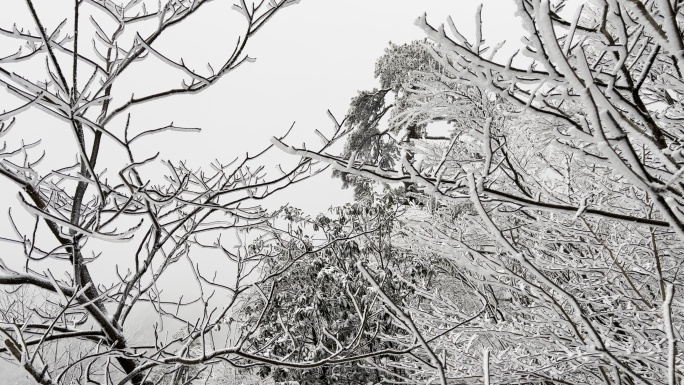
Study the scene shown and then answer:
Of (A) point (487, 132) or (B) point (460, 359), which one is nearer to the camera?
(A) point (487, 132)

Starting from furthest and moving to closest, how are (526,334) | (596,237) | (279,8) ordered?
(596,237), (526,334), (279,8)

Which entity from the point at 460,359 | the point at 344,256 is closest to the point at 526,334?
the point at 460,359

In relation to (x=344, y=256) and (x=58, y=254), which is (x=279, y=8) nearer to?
(x=58, y=254)

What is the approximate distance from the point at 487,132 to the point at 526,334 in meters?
1.79

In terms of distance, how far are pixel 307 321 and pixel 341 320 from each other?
51 centimetres

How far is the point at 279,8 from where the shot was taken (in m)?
2.06

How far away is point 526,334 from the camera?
90.0 inches

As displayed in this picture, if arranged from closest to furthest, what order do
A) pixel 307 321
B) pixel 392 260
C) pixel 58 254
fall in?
pixel 58 254, pixel 307 321, pixel 392 260

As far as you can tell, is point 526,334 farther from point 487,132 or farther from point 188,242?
point 188,242

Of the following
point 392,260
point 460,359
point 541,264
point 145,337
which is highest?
point 145,337

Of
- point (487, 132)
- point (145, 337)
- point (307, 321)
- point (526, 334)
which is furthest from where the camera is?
point (145, 337)

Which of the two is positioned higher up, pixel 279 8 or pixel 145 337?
pixel 145 337

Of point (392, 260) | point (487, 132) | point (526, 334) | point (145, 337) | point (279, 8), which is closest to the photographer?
point (487, 132)

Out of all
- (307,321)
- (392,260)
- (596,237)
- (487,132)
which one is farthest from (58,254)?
(392,260)
